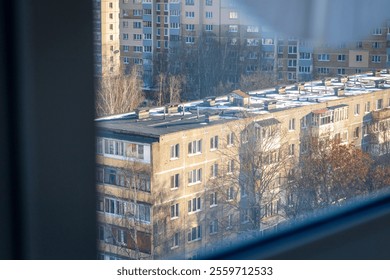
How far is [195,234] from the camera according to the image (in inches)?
38.7

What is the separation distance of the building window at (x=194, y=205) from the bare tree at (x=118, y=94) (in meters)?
0.15

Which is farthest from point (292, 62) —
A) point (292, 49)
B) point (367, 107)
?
point (367, 107)

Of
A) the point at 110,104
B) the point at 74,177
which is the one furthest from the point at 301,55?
the point at 74,177

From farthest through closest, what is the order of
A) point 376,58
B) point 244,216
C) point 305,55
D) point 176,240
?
point 376,58
point 305,55
point 244,216
point 176,240

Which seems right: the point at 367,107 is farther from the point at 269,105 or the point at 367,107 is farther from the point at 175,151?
the point at 175,151

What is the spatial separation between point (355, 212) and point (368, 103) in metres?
0.22

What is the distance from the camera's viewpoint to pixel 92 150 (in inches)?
31.6

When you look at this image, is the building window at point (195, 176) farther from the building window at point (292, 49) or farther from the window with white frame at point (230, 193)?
the building window at point (292, 49)

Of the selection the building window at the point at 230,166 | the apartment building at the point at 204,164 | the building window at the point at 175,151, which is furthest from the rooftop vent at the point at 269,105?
the building window at the point at 175,151

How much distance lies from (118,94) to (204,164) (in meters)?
0.16

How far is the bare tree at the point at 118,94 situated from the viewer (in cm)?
85

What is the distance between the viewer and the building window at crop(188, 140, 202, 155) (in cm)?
94
